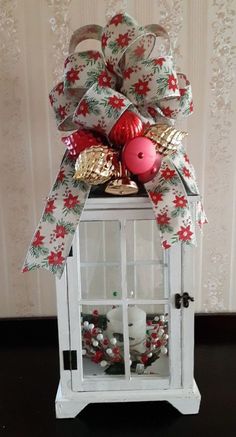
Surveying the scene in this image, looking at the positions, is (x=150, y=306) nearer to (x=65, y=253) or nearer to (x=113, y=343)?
(x=113, y=343)

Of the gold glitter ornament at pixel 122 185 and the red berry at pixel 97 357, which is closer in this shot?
the gold glitter ornament at pixel 122 185

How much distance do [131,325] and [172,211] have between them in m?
0.25

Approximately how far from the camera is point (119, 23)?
0.78 m

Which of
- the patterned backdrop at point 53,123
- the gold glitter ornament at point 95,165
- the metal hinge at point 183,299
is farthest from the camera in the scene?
the patterned backdrop at point 53,123

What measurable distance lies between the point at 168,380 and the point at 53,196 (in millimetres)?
418

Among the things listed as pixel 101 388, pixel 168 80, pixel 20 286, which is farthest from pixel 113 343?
pixel 168 80

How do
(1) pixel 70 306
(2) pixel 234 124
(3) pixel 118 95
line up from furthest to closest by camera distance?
1. (2) pixel 234 124
2. (1) pixel 70 306
3. (3) pixel 118 95

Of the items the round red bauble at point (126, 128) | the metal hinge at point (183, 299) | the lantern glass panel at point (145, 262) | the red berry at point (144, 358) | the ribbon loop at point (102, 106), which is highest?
the ribbon loop at point (102, 106)

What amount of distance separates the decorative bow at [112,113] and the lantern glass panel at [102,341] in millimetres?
141

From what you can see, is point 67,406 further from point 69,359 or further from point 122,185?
point 122,185

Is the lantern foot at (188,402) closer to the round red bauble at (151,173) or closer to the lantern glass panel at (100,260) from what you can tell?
the lantern glass panel at (100,260)

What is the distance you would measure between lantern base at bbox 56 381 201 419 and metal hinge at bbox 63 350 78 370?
0.05m

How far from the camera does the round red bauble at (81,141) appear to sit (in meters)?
0.76

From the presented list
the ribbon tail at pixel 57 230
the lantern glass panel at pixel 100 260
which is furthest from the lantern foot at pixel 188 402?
the ribbon tail at pixel 57 230
